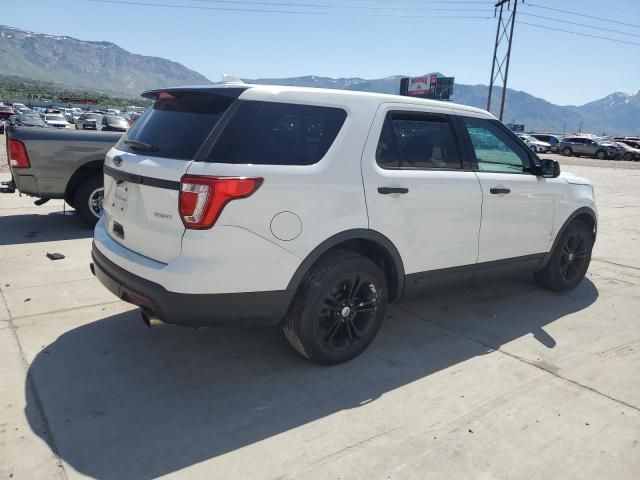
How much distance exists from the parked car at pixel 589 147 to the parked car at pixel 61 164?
4030 cm

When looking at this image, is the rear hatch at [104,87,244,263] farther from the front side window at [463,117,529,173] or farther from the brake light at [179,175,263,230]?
the front side window at [463,117,529,173]

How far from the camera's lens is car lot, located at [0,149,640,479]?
8.66 ft

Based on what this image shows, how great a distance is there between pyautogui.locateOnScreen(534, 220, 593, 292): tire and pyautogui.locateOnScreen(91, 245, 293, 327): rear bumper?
3.31m

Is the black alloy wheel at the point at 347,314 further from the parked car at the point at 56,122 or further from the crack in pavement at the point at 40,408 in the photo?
the parked car at the point at 56,122

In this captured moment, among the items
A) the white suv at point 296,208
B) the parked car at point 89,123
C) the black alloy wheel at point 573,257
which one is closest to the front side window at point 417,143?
the white suv at point 296,208

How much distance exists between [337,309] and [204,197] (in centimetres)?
123

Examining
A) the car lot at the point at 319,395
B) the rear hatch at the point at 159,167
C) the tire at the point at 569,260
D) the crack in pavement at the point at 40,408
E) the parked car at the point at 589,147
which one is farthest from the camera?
the parked car at the point at 589,147

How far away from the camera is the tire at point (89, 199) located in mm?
7047

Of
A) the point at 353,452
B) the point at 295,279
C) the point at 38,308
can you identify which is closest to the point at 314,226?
the point at 295,279

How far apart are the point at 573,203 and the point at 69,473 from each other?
4843 millimetres

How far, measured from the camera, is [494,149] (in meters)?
4.50

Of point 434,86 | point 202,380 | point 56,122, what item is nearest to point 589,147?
point 434,86

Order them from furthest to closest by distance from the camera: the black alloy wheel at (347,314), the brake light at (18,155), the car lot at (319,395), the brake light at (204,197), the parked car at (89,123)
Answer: the parked car at (89,123) → the brake light at (18,155) → the black alloy wheel at (347,314) → the brake light at (204,197) → the car lot at (319,395)

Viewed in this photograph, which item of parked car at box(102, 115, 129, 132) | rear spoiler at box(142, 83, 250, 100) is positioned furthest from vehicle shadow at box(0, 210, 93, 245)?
rear spoiler at box(142, 83, 250, 100)
